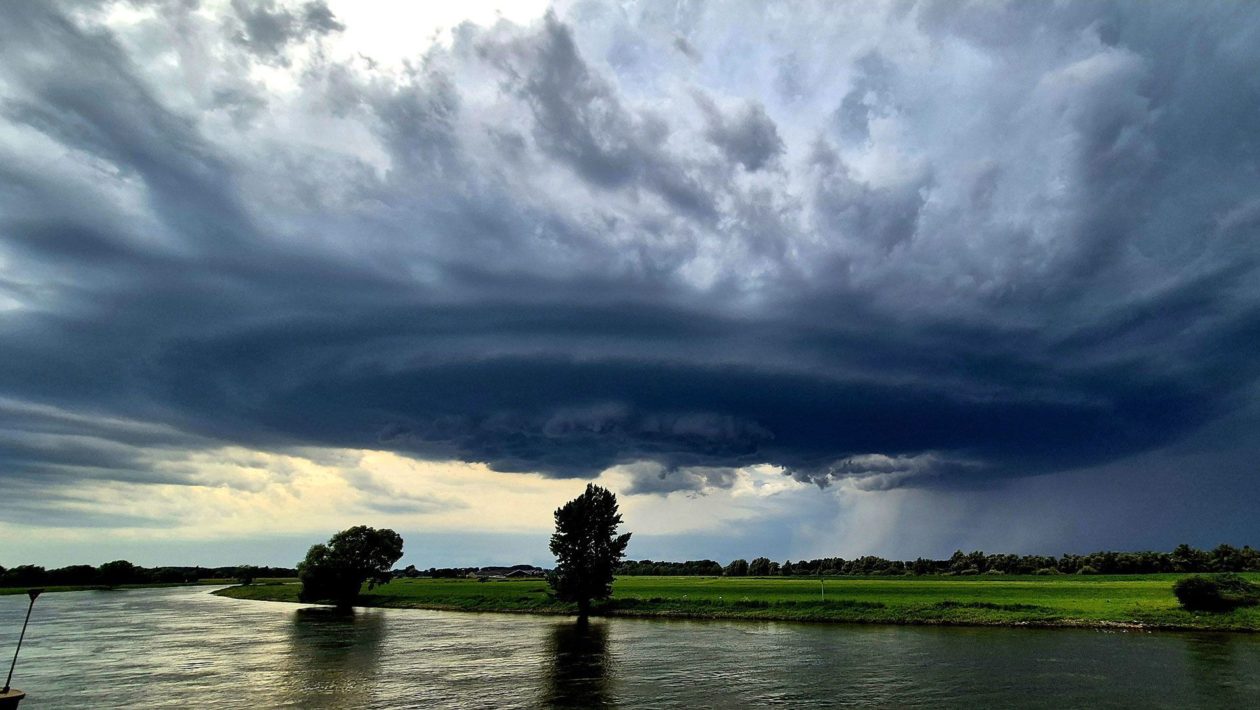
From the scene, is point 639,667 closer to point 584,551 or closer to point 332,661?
point 332,661

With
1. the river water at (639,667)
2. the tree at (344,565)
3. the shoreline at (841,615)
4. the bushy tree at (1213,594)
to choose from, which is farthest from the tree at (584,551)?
the bushy tree at (1213,594)

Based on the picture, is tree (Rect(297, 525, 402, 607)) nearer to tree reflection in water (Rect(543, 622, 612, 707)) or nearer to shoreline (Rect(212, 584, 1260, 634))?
shoreline (Rect(212, 584, 1260, 634))

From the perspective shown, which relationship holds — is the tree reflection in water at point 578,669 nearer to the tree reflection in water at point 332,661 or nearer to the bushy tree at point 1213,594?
the tree reflection in water at point 332,661

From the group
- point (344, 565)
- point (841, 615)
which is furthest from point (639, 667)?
point (344, 565)

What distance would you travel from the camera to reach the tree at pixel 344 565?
133 m

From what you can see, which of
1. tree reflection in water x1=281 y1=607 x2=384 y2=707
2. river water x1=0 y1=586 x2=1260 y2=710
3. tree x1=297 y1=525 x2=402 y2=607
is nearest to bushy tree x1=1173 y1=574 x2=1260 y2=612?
river water x1=0 y1=586 x2=1260 y2=710

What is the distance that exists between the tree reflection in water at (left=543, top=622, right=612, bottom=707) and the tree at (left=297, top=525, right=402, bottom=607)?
7318cm

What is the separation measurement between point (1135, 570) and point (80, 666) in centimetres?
20292

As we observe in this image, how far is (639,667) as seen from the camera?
50594mm

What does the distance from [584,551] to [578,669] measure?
5063 cm

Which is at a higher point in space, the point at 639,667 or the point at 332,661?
the point at 639,667

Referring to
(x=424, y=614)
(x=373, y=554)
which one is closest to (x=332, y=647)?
(x=424, y=614)

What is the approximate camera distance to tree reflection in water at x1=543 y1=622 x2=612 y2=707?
129 feet

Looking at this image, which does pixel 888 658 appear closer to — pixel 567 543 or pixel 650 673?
pixel 650 673
